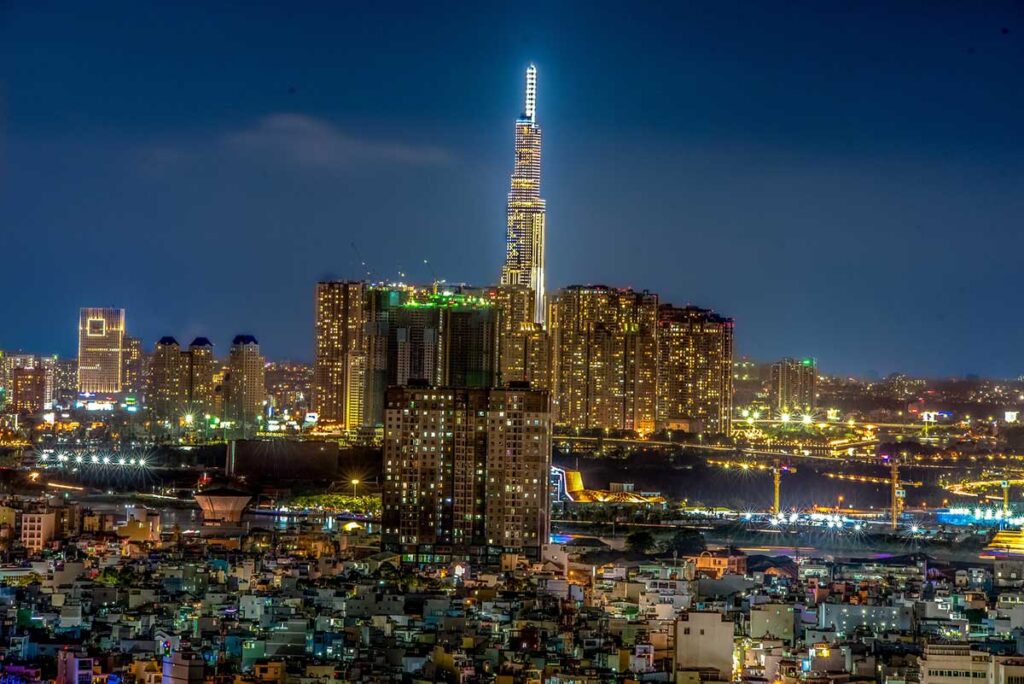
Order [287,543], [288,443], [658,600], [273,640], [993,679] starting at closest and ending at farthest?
[993,679]
[273,640]
[658,600]
[287,543]
[288,443]

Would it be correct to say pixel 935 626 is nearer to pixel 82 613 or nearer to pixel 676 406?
pixel 82 613

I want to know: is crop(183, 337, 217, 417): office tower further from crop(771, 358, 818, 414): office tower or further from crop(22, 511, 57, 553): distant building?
crop(22, 511, 57, 553): distant building

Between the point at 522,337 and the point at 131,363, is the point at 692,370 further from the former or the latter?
the point at 131,363

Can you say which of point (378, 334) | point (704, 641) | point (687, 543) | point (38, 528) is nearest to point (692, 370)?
point (378, 334)

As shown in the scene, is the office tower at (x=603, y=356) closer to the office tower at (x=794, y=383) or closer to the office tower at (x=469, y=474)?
the office tower at (x=794, y=383)

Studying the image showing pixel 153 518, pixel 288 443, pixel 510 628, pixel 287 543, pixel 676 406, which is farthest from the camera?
pixel 676 406

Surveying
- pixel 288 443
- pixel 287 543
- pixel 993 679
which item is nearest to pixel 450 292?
pixel 288 443

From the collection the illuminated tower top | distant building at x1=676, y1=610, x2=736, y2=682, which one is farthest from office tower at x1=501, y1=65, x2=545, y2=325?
distant building at x1=676, y1=610, x2=736, y2=682
